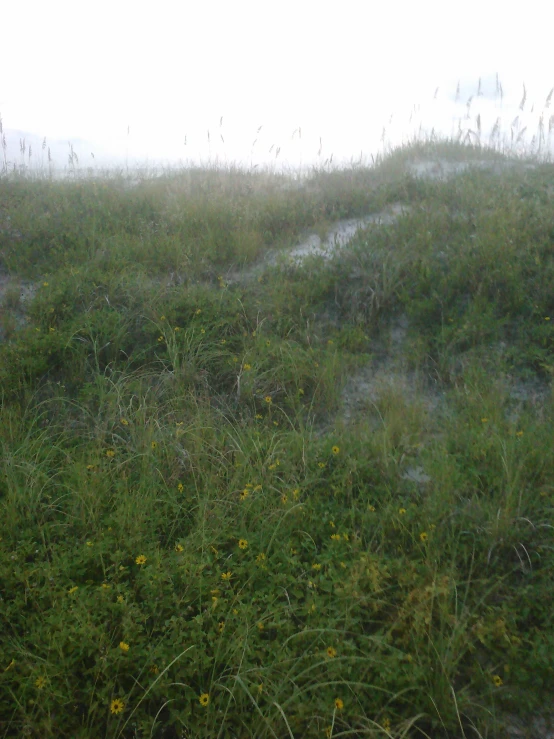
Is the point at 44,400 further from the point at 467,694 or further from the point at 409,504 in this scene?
the point at 467,694

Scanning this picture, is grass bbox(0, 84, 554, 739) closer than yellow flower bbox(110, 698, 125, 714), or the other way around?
yellow flower bbox(110, 698, 125, 714)

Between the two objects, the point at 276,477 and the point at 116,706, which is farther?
the point at 276,477

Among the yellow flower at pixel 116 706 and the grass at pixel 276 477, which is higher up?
the grass at pixel 276 477

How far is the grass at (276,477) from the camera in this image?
2180 mm

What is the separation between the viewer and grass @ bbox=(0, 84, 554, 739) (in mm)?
2180

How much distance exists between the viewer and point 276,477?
325 cm

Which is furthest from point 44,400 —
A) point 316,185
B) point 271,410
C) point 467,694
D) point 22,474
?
point 316,185

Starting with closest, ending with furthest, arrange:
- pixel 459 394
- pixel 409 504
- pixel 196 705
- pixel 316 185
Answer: pixel 196 705 < pixel 409 504 < pixel 459 394 < pixel 316 185

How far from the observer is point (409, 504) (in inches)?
120

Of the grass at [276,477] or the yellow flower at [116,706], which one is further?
the grass at [276,477]

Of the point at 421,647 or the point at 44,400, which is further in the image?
the point at 44,400

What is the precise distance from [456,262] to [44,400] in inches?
152

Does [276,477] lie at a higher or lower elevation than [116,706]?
higher

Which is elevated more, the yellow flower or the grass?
the grass
